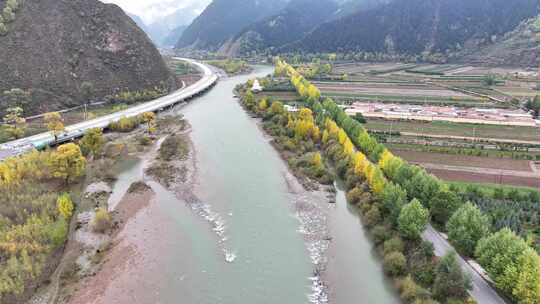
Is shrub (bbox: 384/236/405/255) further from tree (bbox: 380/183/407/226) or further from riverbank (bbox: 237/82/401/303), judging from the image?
tree (bbox: 380/183/407/226)

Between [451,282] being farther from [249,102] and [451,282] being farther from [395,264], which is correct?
[249,102]

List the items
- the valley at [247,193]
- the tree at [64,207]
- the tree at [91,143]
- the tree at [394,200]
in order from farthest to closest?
the tree at [91,143] < the tree at [64,207] < the tree at [394,200] < the valley at [247,193]

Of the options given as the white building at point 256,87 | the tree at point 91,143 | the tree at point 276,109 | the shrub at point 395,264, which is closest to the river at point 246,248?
the shrub at point 395,264

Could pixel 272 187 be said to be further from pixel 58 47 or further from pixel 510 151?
pixel 58 47

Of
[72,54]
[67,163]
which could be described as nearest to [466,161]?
[67,163]

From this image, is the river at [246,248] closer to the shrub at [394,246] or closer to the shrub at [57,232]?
the shrub at [394,246]

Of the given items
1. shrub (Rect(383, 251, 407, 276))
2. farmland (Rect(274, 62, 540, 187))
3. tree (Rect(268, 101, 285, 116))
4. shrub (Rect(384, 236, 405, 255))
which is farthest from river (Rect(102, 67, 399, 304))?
tree (Rect(268, 101, 285, 116))
